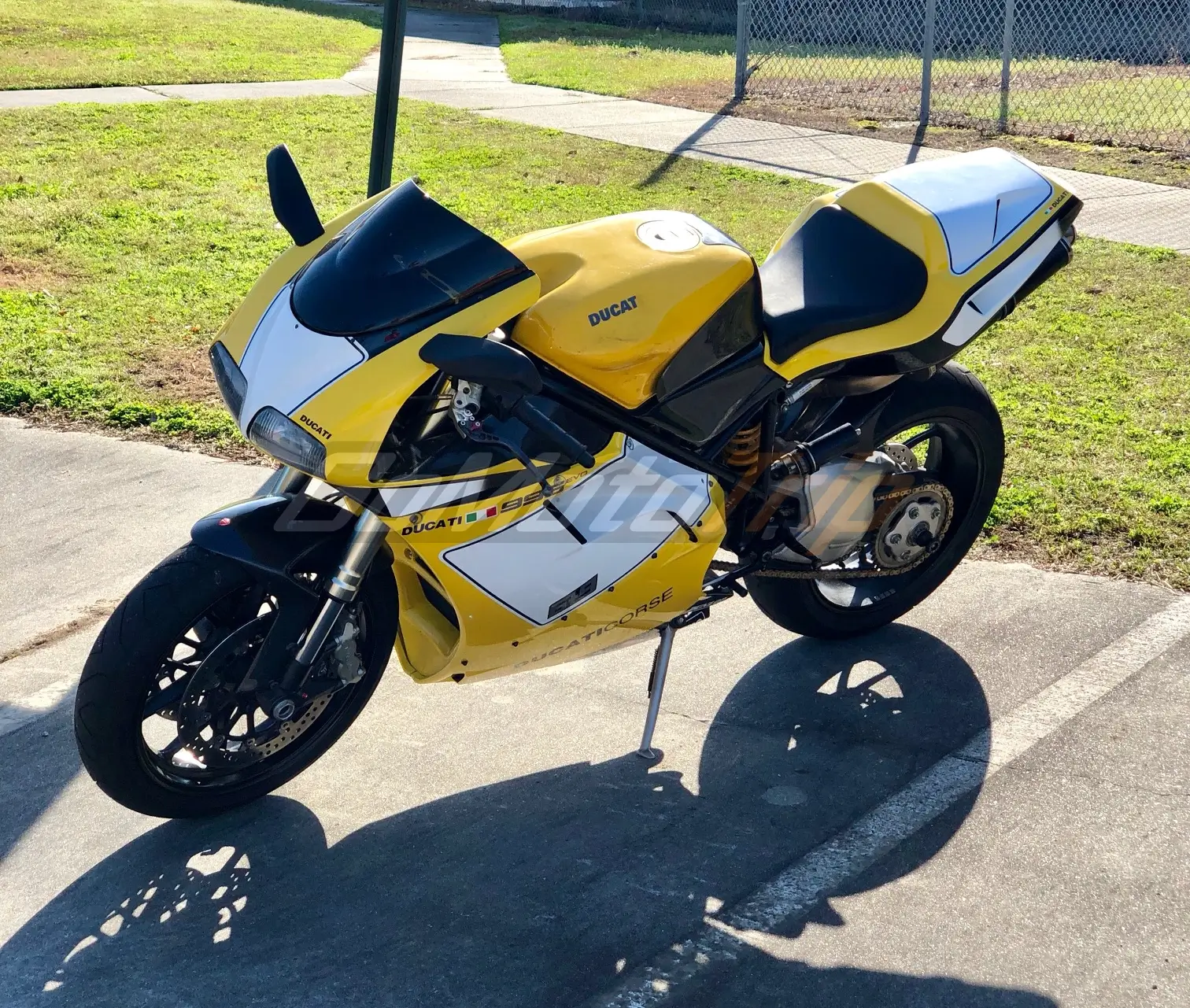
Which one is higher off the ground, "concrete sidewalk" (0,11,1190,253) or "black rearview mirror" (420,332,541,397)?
"black rearview mirror" (420,332,541,397)

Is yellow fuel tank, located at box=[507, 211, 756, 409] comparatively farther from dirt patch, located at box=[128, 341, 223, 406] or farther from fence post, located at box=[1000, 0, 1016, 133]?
fence post, located at box=[1000, 0, 1016, 133]

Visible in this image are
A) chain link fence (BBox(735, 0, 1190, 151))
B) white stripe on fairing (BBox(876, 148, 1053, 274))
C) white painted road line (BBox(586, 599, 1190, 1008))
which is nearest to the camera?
white painted road line (BBox(586, 599, 1190, 1008))

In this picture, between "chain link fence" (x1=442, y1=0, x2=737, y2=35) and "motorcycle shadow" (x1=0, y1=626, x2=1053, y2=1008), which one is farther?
"chain link fence" (x1=442, y1=0, x2=737, y2=35)

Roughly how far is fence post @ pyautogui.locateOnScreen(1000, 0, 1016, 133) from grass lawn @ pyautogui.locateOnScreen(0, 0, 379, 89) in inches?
293

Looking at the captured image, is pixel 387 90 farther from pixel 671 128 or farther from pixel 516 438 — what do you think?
pixel 671 128

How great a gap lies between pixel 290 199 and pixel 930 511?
2.22 m

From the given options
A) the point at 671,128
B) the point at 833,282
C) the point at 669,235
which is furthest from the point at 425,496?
the point at 671,128

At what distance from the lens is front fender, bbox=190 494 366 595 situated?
3.15 metres

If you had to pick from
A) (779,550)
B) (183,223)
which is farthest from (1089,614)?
(183,223)

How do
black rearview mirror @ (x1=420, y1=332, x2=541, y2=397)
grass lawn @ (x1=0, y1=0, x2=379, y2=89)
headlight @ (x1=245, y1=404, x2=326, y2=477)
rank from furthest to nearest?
grass lawn @ (x1=0, y1=0, x2=379, y2=89), headlight @ (x1=245, y1=404, x2=326, y2=477), black rearview mirror @ (x1=420, y1=332, x2=541, y2=397)

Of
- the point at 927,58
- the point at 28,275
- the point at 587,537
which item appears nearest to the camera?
the point at 587,537

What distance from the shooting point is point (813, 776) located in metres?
3.71

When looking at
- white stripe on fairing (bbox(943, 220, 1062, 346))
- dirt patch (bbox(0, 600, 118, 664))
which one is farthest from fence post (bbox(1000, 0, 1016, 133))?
dirt patch (bbox(0, 600, 118, 664))

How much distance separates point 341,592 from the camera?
3.21 m
